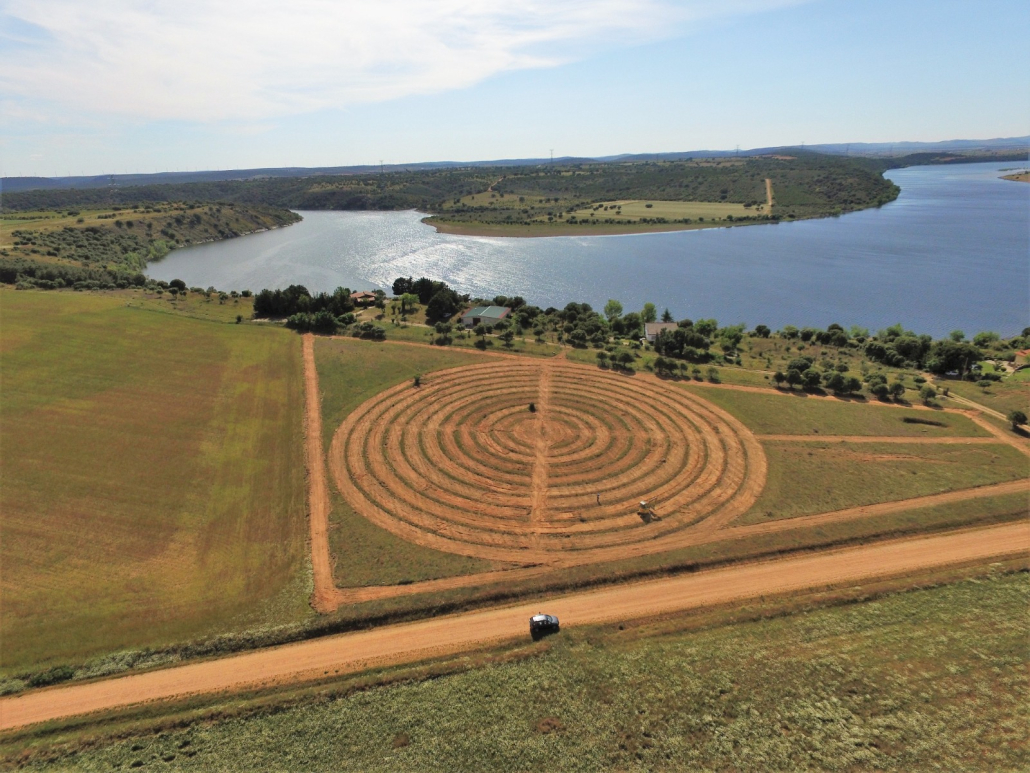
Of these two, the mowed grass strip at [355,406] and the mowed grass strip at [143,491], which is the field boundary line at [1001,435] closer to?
the mowed grass strip at [355,406]

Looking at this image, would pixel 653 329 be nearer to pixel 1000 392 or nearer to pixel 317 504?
pixel 1000 392

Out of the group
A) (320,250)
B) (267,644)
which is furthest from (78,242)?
(267,644)

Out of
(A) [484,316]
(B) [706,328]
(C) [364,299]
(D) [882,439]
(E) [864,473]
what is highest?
(C) [364,299]

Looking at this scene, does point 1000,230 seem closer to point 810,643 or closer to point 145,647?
point 810,643

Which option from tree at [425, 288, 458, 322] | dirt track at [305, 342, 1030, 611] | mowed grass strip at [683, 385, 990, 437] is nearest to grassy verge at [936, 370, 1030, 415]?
dirt track at [305, 342, 1030, 611]

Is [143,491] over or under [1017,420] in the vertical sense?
over

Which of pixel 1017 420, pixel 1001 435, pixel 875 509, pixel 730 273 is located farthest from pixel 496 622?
pixel 730 273

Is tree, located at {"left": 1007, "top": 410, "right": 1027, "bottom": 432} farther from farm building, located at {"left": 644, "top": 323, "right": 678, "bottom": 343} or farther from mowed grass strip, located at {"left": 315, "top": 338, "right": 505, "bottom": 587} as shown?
mowed grass strip, located at {"left": 315, "top": 338, "right": 505, "bottom": 587}
